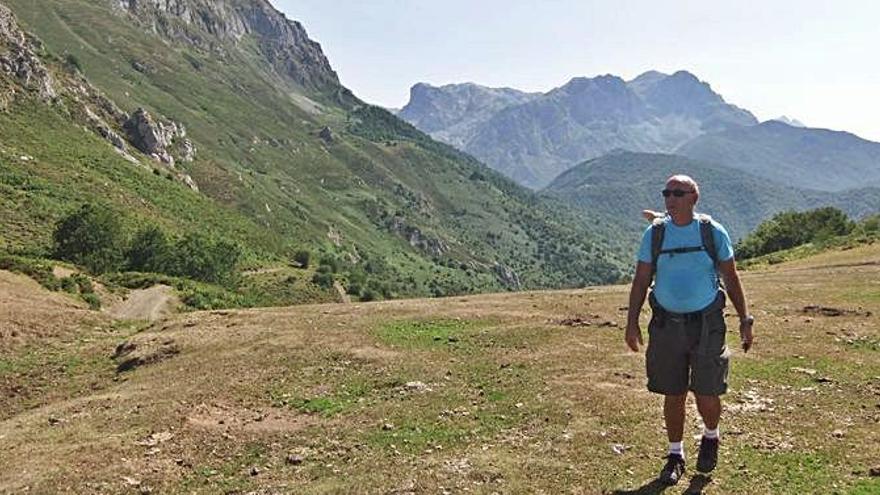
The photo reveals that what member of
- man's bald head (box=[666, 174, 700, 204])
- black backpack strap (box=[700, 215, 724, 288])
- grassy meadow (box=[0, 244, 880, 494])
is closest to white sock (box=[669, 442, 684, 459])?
grassy meadow (box=[0, 244, 880, 494])

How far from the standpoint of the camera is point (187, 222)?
6127 inches

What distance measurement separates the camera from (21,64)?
518ft

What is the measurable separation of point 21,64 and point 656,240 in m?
183

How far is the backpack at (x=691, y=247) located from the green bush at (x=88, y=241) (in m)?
81.5

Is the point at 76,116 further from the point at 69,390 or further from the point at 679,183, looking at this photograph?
the point at 679,183

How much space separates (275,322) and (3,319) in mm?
12593

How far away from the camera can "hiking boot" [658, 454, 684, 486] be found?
11.2m

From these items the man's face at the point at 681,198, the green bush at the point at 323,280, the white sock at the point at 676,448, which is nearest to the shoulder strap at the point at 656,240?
the man's face at the point at 681,198

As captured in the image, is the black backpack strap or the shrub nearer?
the black backpack strap

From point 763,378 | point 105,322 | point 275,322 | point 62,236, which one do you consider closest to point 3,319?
point 105,322

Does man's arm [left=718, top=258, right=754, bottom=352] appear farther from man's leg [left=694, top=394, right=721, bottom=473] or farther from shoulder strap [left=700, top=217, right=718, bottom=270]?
man's leg [left=694, top=394, right=721, bottom=473]

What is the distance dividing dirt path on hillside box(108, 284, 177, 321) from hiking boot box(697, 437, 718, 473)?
147ft

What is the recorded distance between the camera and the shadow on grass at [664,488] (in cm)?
1092

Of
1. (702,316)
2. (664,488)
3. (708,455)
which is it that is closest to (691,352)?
(702,316)
